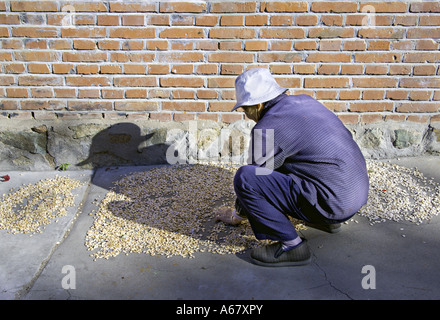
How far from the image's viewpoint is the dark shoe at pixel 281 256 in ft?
9.16

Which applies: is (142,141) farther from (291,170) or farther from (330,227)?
(330,227)

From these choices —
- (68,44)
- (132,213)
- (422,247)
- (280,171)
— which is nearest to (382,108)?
(422,247)

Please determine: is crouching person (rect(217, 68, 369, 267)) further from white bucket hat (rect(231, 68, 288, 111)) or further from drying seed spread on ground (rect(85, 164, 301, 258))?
drying seed spread on ground (rect(85, 164, 301, 258))

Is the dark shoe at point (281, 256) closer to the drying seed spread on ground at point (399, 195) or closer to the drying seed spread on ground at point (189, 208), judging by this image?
the drying seed spread on ground at point (189, 208)

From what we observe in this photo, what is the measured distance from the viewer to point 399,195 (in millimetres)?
3686

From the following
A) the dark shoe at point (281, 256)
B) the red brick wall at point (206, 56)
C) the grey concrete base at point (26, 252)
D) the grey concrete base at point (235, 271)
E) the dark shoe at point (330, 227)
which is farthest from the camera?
the red brick wall at point (206, 56)

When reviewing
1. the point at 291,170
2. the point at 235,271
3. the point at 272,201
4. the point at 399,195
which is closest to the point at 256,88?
the point at 291,170

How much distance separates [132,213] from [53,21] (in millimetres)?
2025

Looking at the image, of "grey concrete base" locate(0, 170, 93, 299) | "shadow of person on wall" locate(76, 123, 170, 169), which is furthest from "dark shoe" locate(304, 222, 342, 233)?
"grey concrete base" locate(0, 170, 93, 299)

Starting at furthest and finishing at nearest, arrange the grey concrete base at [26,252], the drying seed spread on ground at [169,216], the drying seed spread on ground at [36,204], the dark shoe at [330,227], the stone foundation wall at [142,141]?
the stone foundation wall at [142,141] < the drying seed spread on ground at [36,204] < the dark shoe at [330,227] < the drying seed spread on ground at [169,216] < the grey concrete base at [26,252]

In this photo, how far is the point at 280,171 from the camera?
284 cm

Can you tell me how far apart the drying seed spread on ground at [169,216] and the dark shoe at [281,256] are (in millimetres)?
235

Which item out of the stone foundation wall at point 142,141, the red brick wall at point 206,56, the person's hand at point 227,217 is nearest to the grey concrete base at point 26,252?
the stone foundation wall at point 142,141

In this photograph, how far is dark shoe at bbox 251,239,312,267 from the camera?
2.79m
